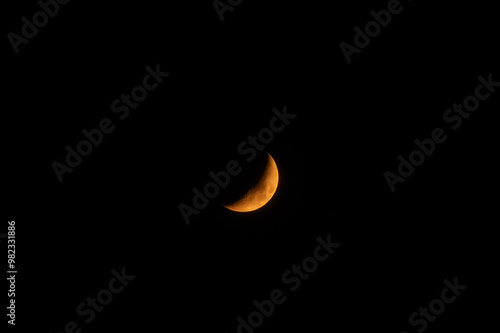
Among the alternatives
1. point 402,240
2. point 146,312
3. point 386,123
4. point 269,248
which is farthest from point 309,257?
point 146,312

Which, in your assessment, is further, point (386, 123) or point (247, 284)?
point (247, 284)

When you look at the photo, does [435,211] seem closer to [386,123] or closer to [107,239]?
[386,123]

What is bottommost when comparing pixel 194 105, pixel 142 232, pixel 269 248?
pixel 269 248

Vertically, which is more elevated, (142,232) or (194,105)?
(194,105)

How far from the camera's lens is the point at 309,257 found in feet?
10.3

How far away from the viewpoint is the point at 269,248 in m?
3.39

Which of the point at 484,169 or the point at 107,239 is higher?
the point at 107,239

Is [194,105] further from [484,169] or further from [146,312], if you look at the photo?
[484,169]

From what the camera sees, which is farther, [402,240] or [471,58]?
[402,240]

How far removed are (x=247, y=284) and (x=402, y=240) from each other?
5.56ft

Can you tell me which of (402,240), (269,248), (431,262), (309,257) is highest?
(269,248)

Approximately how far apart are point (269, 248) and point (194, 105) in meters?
1.68

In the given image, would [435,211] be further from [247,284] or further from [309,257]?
[247,284]

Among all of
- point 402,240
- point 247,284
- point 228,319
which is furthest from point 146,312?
point 402,240
